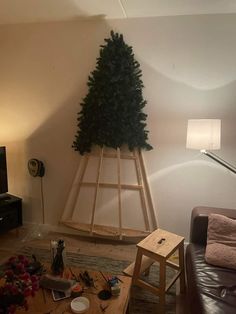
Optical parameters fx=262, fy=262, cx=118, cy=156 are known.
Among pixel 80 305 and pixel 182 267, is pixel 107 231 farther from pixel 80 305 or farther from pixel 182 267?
pixel 80 305

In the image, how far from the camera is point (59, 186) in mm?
3172

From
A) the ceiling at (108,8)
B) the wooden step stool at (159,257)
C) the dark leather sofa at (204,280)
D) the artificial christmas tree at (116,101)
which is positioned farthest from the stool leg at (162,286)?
the ceiling at (108,8)

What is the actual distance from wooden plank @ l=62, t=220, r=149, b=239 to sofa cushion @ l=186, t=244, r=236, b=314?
35.0 inches

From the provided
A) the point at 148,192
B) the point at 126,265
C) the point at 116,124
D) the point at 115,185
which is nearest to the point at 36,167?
the point at 115,185

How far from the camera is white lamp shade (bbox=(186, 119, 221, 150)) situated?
7.34ft

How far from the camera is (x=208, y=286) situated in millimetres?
1651

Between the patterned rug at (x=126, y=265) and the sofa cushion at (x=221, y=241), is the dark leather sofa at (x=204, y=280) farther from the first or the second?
the patterned rug at (x=126, y=265)

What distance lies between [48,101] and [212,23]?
1.92 metres

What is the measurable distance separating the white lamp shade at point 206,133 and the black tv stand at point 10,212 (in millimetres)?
2095

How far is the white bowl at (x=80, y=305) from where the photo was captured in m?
1.46

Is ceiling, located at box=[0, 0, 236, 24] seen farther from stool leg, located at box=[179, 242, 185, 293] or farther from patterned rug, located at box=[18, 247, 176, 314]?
patterned rug, located at box=[18, 247, 176, 314]

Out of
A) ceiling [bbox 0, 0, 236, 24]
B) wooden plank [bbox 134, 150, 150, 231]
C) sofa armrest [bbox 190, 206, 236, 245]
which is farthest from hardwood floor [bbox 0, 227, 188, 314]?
ceiling [bbox 0, 0, 236, 24]

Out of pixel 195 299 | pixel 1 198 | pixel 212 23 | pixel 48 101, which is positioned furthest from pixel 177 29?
pixel 1 198

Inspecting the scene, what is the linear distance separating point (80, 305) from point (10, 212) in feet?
5.88
